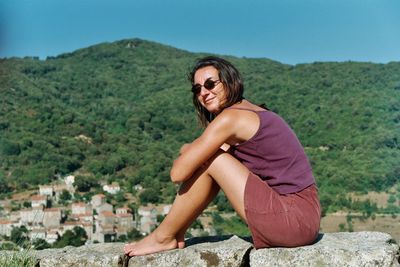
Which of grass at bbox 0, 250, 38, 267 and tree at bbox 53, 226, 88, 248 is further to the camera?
tree at bbox 53, 226, 88, 248

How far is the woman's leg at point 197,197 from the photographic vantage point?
2.90m

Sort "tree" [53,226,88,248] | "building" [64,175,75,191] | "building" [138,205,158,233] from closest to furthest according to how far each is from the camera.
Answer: "tree" [53,226,88,248]
"building" [138,205,158,233]
"building" [64,175,75,191]

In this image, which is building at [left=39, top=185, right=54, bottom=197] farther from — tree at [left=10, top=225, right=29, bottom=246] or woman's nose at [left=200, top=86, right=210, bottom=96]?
woman's nose at [left=200, top=86, right=210, bottom=96]

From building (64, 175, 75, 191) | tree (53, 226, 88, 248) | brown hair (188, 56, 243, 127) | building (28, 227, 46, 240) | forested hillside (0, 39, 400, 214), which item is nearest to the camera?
brown hair (188, 56, 243, 127)

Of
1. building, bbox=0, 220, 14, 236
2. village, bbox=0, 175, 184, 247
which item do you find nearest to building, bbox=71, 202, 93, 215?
village, bbox=0, 175, 184, 247

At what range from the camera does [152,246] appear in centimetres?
313

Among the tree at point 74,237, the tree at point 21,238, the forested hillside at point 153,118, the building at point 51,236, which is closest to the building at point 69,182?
the forested hillside at point 153,118

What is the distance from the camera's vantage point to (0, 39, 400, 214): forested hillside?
32.2 metres

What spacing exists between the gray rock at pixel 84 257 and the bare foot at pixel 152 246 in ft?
0.16

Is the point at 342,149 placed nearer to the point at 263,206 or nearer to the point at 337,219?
the point at 337,219

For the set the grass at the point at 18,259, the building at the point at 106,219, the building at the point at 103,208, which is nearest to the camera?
A: the grass at the point at 18,259

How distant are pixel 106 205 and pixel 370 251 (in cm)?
2940

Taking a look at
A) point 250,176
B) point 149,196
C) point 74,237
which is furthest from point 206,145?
point 149,196

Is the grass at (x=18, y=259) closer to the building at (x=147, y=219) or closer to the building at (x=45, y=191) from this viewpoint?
the building at (x=147, y=219)
